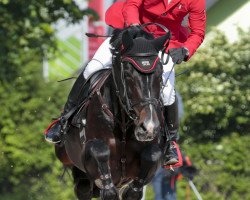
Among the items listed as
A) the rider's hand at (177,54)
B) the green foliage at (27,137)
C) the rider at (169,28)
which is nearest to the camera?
the rider's hand at (177,54)

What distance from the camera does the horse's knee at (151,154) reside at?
381 inches

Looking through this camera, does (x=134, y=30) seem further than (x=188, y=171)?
No

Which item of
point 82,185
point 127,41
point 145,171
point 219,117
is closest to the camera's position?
point 127,41

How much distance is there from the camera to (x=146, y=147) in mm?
9789

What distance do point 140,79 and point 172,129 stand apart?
1.56 m

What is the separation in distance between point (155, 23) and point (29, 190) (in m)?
7.20

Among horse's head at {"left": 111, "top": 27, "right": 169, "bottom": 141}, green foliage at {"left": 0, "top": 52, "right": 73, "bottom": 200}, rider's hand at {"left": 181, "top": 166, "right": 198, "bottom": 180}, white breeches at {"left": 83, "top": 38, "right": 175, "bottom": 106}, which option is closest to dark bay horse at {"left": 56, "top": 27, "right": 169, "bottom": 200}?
horse's head at {"left": 111, "top": 27, "right": 169, "bottom": 141}

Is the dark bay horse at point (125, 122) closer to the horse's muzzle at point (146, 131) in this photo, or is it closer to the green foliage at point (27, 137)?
the horse's muzzle at point (146, 131)

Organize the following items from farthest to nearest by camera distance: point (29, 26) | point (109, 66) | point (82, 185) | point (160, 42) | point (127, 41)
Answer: point (29, 26), point (82, 185), point (109, 66), point (160, 42), point (127, 41)

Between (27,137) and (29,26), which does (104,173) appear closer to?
(27,137)

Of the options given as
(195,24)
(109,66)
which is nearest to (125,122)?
(109,66)

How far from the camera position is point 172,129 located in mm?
10539

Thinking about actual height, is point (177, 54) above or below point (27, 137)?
above

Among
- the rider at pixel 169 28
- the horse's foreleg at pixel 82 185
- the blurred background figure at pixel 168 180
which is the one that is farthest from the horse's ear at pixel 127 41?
the blurred background figure at pixel 168 180
